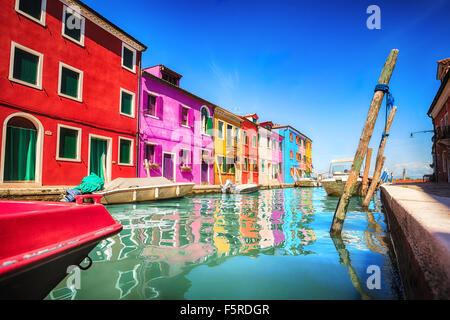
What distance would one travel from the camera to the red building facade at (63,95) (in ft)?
27.3

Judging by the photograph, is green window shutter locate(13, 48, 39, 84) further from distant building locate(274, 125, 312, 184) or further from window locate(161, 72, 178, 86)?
distant building locate(274, 125, 312, 184)

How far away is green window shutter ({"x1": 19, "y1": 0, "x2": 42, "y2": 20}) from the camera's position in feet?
28.6

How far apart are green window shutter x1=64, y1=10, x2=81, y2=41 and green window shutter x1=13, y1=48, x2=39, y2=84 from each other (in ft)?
6.33

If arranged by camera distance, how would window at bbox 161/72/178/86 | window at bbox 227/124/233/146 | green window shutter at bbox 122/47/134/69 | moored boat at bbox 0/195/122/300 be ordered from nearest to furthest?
moored boat at bbox 0/195/122/300
green window shutter at bbox 122/47/134/69
window at bbox 161/72/178/86
window at bbox 227/124/233/146

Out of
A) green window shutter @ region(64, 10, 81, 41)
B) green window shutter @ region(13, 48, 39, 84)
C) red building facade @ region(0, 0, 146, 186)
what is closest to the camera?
red building facade @ region(0, 0, 146, 186)

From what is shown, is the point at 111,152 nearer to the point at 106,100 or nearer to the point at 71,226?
the point at 106,100

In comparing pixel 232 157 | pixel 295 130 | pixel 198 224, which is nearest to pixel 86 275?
pixel 198 224

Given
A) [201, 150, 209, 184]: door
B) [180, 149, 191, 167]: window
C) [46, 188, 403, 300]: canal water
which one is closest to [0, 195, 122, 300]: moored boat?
[46, 188, 403, 300]: canal water

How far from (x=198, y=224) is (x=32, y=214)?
3606 mm

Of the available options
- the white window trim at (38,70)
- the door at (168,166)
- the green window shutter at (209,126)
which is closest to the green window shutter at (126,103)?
the door at (168,166)

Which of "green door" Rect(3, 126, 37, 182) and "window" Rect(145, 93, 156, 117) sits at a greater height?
"window" Rect(145, 93, 156, 117)

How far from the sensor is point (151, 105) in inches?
543

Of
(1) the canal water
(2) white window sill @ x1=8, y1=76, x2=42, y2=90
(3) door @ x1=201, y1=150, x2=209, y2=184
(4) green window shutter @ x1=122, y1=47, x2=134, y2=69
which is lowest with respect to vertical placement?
(1) the canal water

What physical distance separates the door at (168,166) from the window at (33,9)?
8241 mm
